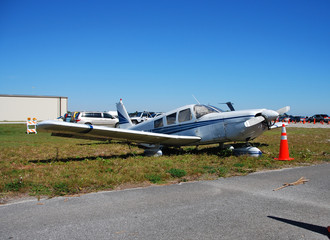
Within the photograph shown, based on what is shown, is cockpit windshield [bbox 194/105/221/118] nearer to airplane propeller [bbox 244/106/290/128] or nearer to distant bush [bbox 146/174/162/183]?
airplane propeller [bbox 244/106/290/128]

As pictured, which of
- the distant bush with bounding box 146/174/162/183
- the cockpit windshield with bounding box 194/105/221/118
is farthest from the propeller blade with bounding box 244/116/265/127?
the distant bush with bounding box 146/174/162/183

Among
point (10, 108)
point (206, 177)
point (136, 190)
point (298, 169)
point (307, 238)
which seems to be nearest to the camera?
point (307, 238)

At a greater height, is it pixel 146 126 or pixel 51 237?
pixel 146 126

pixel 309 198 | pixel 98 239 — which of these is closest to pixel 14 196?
pixel 98 239

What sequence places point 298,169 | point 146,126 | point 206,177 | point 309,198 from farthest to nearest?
point 146,126, point 298,169, point 206,177, point 309,198

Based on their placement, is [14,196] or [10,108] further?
[10,108]

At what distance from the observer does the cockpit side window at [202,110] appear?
926 centimetres

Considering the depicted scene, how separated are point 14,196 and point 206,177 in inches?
141

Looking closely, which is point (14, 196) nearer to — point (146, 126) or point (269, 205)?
point (269, 205)

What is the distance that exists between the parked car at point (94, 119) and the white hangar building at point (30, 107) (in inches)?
1433

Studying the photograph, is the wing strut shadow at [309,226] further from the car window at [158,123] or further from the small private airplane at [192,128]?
the car window at [158,123]

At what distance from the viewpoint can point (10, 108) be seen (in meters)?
57.9

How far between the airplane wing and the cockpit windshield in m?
0.86

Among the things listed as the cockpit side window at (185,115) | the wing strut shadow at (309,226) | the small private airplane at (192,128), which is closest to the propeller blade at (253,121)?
the small private airplane at (192,128)
